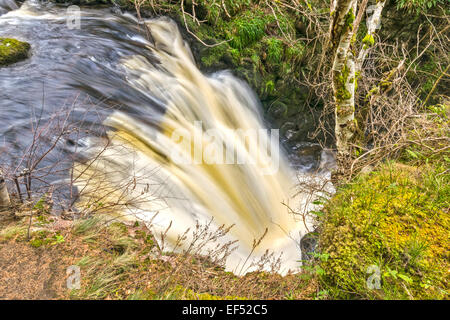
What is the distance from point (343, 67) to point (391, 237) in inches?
74.9

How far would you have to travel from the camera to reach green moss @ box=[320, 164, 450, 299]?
6.89 feet

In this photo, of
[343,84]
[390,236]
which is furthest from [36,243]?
[343,84]

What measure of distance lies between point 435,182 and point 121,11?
22.8ft

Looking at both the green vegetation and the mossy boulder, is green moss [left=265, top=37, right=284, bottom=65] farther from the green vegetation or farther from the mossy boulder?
the mossy boulder

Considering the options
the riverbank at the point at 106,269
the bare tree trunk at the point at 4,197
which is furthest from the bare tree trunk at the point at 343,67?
the bare tree trunk at the point at 4,197

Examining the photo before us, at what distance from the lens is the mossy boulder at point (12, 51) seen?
16.4 ft

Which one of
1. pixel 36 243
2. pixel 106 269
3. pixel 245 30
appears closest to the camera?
pixel 106 269

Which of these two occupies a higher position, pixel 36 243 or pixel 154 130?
pixel 36 243

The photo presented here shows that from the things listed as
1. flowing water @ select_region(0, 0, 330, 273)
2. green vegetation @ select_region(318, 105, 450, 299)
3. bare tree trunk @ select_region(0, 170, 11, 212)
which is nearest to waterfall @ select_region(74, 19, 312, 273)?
flowing water @ select_region(0, 0, 330, 273)

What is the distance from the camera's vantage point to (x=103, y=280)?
2227mm

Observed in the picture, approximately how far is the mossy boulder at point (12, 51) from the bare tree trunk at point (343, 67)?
199 inches

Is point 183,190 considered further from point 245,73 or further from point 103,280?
point 245,73

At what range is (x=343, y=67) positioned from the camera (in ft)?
10.9

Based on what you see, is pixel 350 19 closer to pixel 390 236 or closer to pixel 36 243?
pixel 390 236
